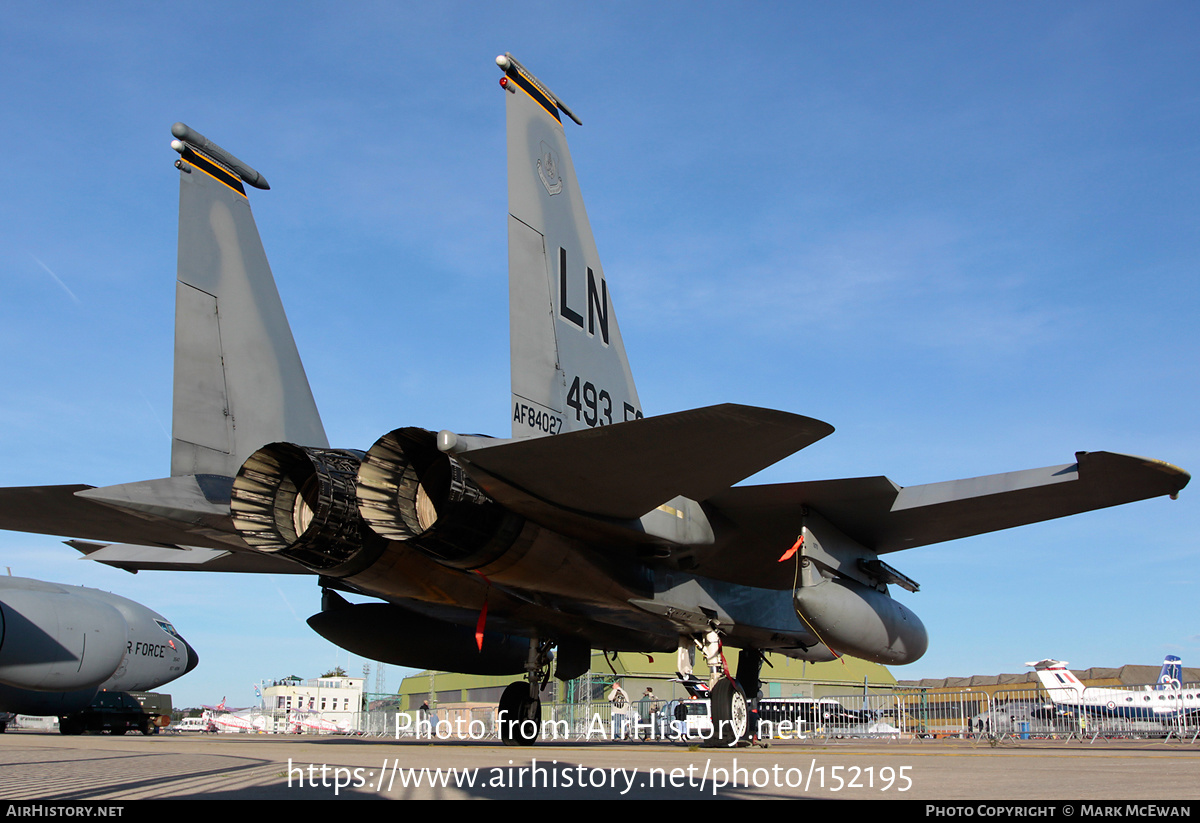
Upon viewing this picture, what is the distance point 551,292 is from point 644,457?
2.63 meters

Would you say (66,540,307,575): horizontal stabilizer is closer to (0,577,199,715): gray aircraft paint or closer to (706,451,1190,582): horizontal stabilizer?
(0,577,199,715): gray aircraft paint

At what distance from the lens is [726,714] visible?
874 cm

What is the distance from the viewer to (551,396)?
718 centimetres

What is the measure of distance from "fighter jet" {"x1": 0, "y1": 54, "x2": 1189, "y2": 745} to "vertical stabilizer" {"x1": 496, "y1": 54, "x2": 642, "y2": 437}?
22mm

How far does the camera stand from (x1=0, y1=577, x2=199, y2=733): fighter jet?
1319 centimetres

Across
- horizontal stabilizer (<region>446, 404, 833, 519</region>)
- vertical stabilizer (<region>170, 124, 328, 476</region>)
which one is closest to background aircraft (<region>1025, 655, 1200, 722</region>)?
horizontal stabilizer (<region>446, 404, 833, 519</region>)

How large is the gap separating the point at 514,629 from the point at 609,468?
221 inches

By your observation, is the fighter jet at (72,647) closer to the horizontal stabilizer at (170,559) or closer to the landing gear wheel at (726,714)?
the horizontal stabilizer at (170,559)

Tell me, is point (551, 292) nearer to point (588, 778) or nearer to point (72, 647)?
point (588, 778)

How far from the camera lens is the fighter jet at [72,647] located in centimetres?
1319

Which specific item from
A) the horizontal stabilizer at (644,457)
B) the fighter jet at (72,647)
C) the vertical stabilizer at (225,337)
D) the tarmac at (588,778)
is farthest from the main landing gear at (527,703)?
the fighter jet at (72,647)

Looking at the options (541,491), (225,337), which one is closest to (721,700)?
(541,491)

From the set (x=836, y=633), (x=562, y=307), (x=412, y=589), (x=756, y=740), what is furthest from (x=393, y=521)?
(x=756, y=740)

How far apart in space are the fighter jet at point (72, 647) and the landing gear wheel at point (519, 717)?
7924 millimetres
